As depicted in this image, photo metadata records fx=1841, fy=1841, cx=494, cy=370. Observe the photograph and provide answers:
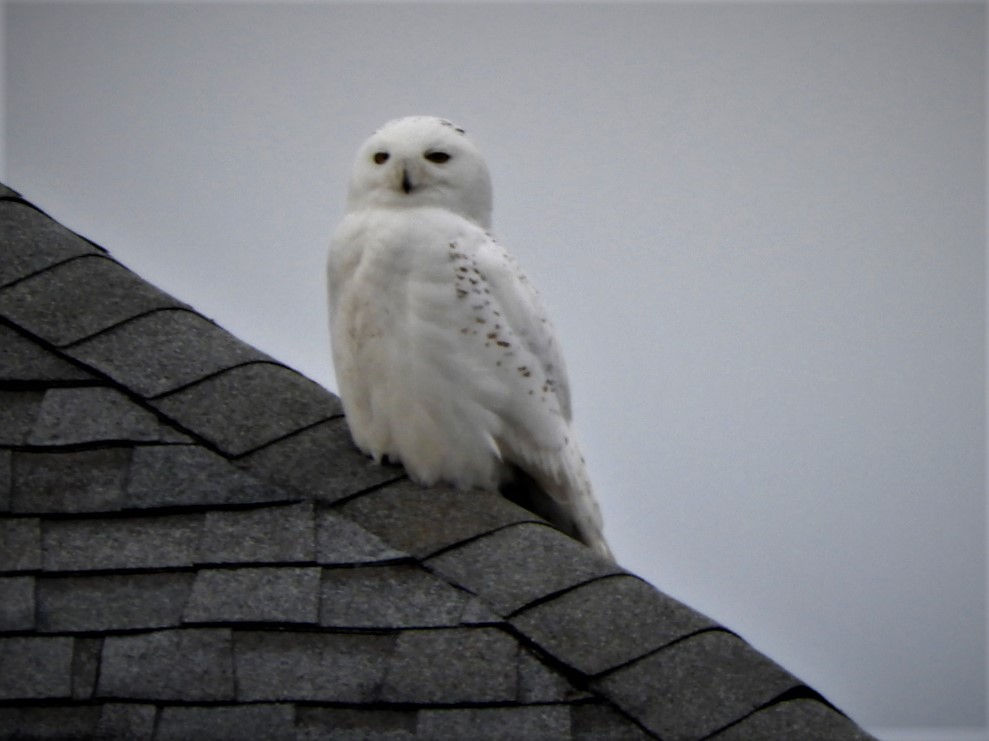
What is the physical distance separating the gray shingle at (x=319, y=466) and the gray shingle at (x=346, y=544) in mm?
68

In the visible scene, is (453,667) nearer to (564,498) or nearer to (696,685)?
(696,685)

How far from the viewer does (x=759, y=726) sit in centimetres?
343

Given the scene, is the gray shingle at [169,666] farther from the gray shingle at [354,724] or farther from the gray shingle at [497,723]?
the gray shingle at [497,723]

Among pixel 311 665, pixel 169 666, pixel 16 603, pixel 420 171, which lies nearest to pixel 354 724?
pixel 311 665

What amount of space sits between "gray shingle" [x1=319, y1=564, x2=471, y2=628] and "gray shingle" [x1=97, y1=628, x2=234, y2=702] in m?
0.22

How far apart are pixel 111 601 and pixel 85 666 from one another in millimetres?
141

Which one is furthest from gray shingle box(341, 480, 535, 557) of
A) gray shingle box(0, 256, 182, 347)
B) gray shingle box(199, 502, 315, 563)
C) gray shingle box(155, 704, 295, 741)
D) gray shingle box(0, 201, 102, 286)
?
gray shingle box(0, 201, 102, 286)

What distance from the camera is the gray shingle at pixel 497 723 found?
3.49m

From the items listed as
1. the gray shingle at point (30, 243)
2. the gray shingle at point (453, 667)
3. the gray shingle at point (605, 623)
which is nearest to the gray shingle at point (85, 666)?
the gray shingle at point (453, 667)

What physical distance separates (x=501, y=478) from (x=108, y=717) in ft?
3.76

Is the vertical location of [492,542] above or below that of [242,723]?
above

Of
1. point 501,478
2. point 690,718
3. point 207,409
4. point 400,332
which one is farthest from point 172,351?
point 690,718

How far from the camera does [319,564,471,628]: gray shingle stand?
3619 mm

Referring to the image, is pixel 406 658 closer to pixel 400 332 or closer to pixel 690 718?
pixel 690 718
